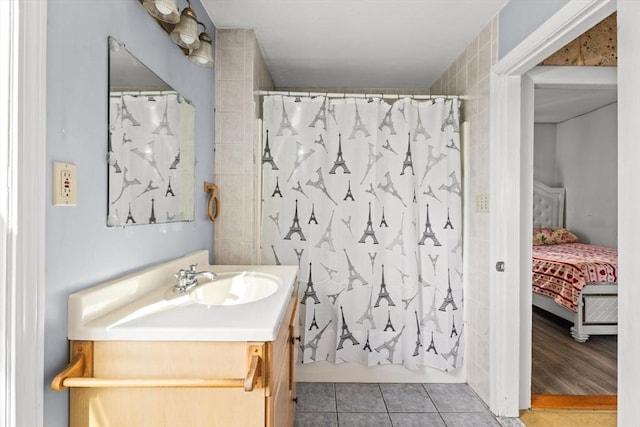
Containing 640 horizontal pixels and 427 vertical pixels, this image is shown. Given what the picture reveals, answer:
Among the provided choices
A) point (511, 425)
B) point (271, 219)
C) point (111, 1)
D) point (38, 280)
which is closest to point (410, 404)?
point (511, 425)

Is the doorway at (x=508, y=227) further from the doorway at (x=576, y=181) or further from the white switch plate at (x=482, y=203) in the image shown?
the doorway at (x=576, y=181)

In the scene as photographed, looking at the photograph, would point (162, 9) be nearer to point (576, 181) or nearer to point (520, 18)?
point (520, 18)

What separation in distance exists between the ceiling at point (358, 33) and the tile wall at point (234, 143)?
166 mm

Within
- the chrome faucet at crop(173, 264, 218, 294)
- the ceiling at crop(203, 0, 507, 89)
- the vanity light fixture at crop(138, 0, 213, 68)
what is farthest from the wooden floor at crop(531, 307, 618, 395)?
the vanity light fixture at crop(138, 0, 213, 68)

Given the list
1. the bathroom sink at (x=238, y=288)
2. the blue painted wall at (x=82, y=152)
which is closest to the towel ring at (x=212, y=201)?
the bathroom sink at (x=238, y=288)

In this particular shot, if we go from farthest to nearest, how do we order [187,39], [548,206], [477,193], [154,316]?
[548,206] < [477,193] < [187,39] < [154,316]

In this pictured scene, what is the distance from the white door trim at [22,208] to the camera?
824 millimetres

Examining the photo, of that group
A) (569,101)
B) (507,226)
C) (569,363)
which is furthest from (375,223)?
(569,101)

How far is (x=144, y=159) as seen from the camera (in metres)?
1.47

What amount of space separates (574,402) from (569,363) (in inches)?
25.8

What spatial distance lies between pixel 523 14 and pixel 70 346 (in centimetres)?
231

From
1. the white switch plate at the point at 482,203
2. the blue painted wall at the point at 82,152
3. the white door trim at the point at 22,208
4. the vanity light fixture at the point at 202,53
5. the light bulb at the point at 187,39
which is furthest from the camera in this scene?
the white switch plate at the point at 482,203

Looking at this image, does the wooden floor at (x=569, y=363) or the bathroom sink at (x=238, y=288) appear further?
the wooden floor at (x=569, y=363)

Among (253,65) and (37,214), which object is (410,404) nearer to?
(37,214)
